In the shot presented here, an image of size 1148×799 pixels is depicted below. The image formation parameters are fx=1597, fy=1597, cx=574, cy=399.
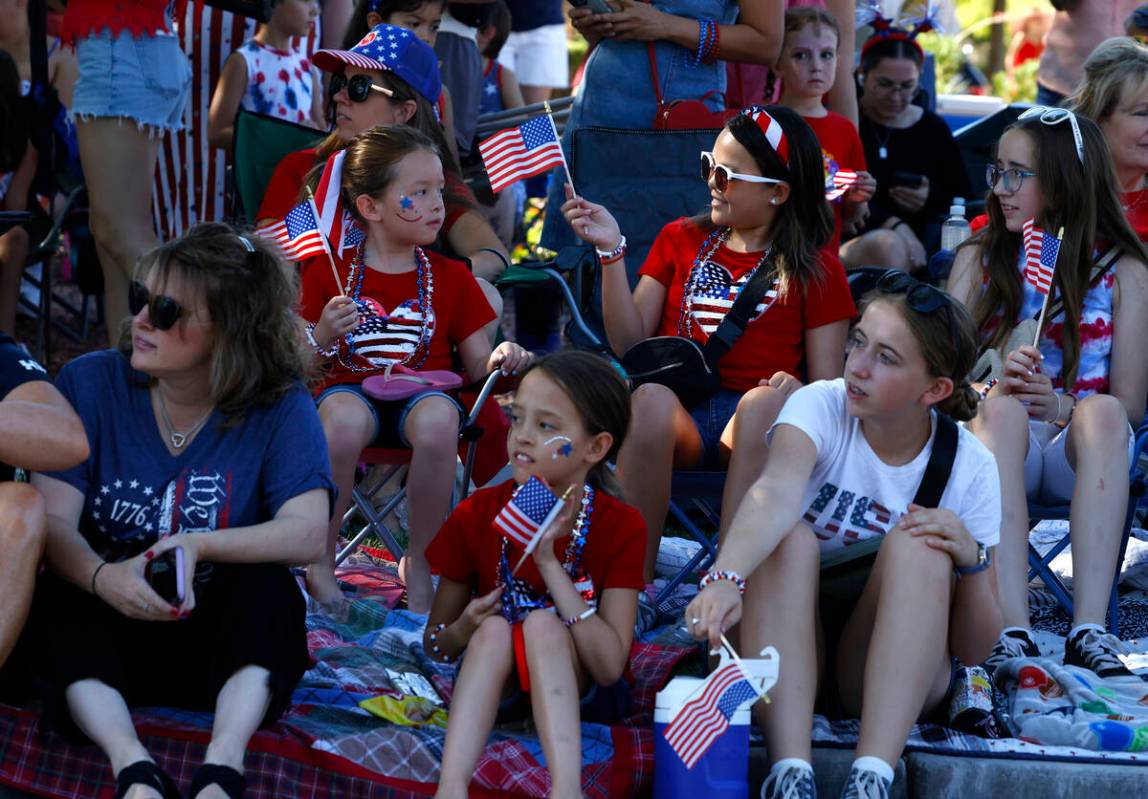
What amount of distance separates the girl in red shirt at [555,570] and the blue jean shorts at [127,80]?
2647 mm

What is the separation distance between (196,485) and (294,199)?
5.82 feet

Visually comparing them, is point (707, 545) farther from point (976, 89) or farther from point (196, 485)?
point (976, 89)

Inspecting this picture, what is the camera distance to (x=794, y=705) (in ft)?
10.5

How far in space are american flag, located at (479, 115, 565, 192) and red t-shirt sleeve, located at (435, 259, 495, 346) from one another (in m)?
0.31

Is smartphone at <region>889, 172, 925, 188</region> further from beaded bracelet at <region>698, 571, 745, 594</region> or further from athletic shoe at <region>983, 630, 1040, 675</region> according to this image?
beaded bracelet at <region>698, 571, 745, 594</region>

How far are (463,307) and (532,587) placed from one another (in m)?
1.33

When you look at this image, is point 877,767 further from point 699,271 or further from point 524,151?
point 524,151

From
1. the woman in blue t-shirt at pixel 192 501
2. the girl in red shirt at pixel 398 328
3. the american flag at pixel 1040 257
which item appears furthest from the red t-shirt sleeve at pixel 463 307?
the american flag at pixel 1040 257

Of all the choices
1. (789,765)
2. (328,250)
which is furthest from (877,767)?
(328,250)

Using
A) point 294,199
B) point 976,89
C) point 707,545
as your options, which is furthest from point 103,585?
point 976,89

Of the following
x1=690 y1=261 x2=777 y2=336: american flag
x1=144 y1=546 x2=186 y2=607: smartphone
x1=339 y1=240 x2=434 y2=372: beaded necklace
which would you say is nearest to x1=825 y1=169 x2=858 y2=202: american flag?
x1=690 y1=261 x2=777 y2=336: american flag

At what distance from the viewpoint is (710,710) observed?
298cm

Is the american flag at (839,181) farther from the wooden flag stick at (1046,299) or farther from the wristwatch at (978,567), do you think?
the wristwatch at (978,567)

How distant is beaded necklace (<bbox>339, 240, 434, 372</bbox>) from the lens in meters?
4.39
